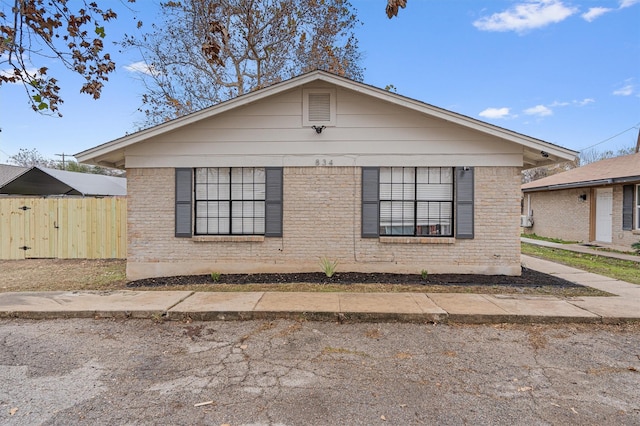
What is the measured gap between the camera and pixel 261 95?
25.1 ft

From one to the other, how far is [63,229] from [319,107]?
910 cm

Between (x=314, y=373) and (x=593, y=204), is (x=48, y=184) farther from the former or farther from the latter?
(x=593, y=204)

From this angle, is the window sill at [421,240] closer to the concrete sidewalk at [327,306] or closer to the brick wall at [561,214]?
the concrete sidewalk at [327,306]

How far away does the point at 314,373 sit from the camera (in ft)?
11.8

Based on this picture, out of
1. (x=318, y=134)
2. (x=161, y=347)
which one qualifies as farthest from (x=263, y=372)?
(x=318, y=134)

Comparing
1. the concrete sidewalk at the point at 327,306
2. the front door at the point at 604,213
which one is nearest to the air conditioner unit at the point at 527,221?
the front door at the point at 604,213

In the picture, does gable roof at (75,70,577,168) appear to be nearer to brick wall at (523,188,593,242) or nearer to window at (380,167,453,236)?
window at (380,167,453,236)

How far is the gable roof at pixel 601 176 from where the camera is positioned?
42.7ft

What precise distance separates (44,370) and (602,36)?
18.8 metres

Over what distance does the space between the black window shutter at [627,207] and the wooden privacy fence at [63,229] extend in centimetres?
1796

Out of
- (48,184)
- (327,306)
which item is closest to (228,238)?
(327,306)

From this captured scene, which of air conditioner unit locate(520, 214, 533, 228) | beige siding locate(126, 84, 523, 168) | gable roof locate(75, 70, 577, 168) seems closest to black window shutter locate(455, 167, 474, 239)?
beige siding locate(126, 84, 523, 168)

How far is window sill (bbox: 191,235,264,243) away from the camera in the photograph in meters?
7.97

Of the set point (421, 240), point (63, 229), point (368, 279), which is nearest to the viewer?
point (368, 279)
